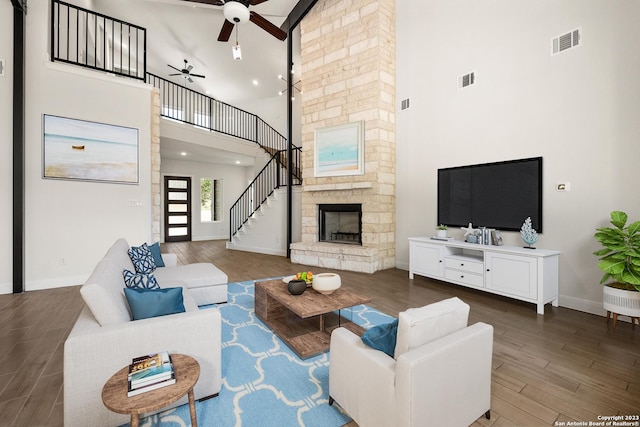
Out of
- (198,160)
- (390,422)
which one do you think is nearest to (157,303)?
(390,422)

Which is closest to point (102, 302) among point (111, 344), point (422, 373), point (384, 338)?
point (111, 344)

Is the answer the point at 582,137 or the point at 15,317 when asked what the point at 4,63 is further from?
the point at 582,137

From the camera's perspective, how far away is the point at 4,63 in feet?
12.5

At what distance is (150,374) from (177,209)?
9524 mm

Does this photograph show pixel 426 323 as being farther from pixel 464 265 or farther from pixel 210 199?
pixel 210 199

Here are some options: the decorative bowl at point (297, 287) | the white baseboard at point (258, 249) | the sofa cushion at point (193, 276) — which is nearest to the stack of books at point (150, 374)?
the decorative bowl at point (297, 287)

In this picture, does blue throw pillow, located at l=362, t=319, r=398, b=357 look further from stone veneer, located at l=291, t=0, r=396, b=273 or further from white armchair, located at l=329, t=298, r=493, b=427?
stone veneer, located at l=291, t=0, r=396, b=273

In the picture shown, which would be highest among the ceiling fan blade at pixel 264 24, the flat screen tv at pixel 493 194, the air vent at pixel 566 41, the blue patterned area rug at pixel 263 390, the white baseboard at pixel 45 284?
the ceiling fan blade at pixel 264 24

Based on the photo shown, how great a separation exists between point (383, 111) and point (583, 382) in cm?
461

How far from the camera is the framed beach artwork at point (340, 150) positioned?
5.44m

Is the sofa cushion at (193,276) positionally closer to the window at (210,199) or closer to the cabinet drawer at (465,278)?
the cabinet drawer at (465,278)

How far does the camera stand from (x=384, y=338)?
5.00 feet

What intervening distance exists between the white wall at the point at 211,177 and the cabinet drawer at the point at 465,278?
335 inches

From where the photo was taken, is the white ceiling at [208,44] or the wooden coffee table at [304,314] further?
the white ceiling at [208,44]
